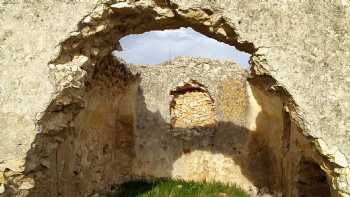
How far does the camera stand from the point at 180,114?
388 inches

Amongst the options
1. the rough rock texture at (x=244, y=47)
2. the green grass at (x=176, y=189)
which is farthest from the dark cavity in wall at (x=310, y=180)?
the rough rock texture at (x=244, y=47)

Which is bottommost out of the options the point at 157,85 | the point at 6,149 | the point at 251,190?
the point at 251,190

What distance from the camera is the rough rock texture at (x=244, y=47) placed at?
366 centimetres

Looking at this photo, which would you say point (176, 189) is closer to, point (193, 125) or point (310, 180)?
point (193, 125)

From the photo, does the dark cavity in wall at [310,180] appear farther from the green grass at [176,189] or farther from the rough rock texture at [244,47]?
the rough rock texture at [244,47]

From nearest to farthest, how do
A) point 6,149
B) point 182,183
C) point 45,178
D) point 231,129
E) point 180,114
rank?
point 6,149 → point 45,178 → point 182,183 → point 231,129 → point 180,114

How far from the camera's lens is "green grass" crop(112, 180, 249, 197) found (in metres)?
7.50

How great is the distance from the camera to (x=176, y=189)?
25.3 ft

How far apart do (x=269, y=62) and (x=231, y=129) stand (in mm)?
5503

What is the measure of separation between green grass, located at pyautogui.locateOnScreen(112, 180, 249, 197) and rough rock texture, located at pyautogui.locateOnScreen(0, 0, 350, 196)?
12.8 feet

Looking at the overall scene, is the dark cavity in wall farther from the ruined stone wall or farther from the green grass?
the ruined stone wall

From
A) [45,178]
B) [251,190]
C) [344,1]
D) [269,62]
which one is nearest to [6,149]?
[45,178]

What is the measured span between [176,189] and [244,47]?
431cm

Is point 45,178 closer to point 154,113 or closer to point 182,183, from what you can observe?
point 182,183
